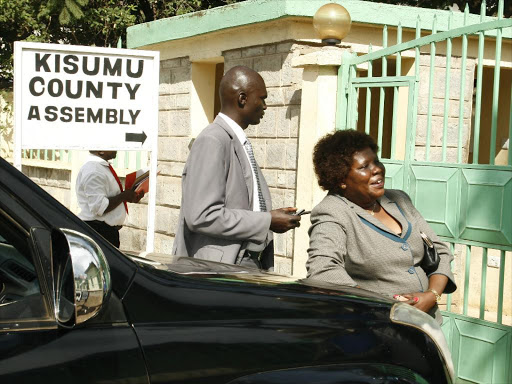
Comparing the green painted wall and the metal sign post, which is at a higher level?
the green painted wall

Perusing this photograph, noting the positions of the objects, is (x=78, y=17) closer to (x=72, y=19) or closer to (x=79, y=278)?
(x=72, y=19)

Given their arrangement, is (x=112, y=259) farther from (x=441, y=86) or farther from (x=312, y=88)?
(x=441, y=86)

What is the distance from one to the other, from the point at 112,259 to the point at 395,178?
3.55 m

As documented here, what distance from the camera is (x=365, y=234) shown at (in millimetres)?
3789

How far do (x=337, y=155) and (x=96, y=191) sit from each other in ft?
10.2

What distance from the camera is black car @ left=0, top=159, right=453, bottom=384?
6.93ft

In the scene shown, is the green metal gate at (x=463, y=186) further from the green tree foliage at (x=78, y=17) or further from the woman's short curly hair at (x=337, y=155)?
the green tree foliage at (x=78, y=17)

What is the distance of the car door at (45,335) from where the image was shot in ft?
6.84

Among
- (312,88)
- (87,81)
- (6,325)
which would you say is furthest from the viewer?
(312,88)

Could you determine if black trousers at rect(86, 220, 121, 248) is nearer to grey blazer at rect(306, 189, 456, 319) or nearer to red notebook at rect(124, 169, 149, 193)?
red notebook at rect(124, 169, 149, 193)

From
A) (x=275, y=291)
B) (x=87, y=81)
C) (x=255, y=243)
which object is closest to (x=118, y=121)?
(x=87, y=81)

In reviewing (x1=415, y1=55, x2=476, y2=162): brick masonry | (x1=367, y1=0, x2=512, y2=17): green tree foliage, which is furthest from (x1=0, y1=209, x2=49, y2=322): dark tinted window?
(x1=367, y1=0, x2=512, y2=17): green tree foliage

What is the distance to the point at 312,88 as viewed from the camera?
21.4 feet

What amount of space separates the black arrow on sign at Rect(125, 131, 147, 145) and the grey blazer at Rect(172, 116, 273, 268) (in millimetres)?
1422
